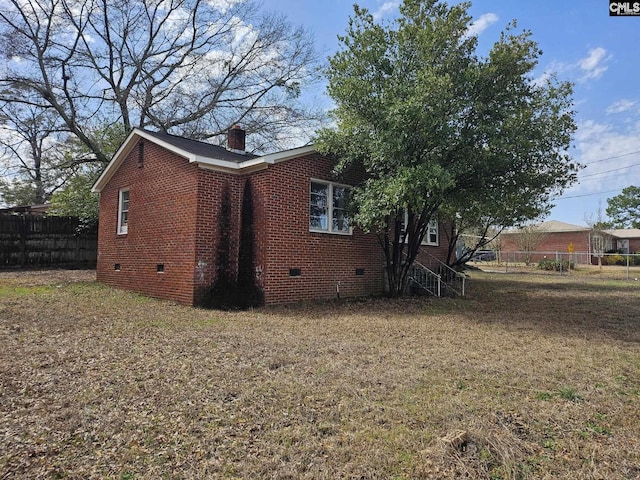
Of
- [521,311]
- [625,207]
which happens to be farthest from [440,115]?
[625,207]

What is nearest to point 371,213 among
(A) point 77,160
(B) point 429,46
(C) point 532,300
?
(B) point 429,46

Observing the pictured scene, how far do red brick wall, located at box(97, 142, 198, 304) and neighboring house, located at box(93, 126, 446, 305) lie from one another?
0.03 meters

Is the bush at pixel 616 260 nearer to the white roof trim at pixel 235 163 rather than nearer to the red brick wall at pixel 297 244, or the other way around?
the red brick wall at pixel 297 244

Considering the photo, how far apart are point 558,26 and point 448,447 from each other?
10.8 m

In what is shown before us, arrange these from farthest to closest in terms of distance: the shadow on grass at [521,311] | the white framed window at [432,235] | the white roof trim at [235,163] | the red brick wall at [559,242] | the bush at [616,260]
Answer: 1. the red brick wall at [559,242]
2. the bush at [616,260]
3. the white framed window at [432,235]
4. the white roof trim at [235,163]
5. the shadow on grass at [521,311]

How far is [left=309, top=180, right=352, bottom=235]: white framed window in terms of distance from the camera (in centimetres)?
1009

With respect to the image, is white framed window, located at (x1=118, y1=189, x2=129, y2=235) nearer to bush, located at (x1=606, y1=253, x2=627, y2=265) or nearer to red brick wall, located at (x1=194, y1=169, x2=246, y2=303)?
red brick wall, located at (x1=194, y1=169, x2=246, y2=303)

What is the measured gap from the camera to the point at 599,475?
2.42 m

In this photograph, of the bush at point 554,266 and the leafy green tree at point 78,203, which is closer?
the leafy green tree at point 78,203

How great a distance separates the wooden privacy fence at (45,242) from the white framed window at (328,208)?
1237cm

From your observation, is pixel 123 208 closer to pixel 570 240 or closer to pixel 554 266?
pixel 554 266

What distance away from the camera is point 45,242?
54.3ft

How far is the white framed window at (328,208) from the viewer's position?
1009cm

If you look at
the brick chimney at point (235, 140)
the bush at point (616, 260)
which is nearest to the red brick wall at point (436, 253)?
the brick chimney at point (235, 140)
